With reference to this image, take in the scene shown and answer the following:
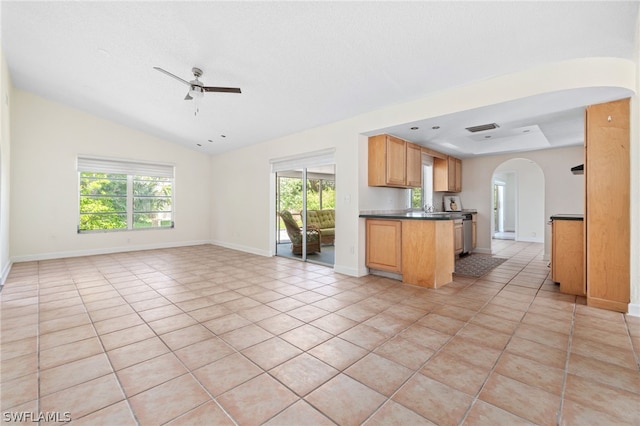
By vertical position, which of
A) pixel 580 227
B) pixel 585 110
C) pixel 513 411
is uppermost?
pixel 585 110

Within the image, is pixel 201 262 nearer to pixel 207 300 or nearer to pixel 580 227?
pixel 207 300

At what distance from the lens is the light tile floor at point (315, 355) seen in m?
1.51

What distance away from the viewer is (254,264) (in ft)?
17.2

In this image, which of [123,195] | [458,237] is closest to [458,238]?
[458,237]

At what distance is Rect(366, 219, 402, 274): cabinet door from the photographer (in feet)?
13.3

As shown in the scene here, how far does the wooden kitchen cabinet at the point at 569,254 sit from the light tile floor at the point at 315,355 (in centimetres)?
20

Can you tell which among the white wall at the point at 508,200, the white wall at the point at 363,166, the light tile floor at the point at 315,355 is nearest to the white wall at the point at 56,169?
the white wall at the point at 363,166

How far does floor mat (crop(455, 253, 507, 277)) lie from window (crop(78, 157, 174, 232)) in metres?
6.81

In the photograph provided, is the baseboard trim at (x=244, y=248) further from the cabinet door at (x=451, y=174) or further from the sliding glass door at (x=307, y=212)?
the cabinet door at (x=451, y=174)

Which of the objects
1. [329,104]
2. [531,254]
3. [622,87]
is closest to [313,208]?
[329,104]

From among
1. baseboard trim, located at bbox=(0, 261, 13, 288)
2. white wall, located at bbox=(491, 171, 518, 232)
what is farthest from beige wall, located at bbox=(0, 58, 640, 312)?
white wall, located at bbox=(491, 171, 518, 232)

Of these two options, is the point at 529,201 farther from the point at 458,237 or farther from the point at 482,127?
the point at 482,127

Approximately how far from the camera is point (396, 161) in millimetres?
4500

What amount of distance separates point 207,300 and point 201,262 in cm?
238
